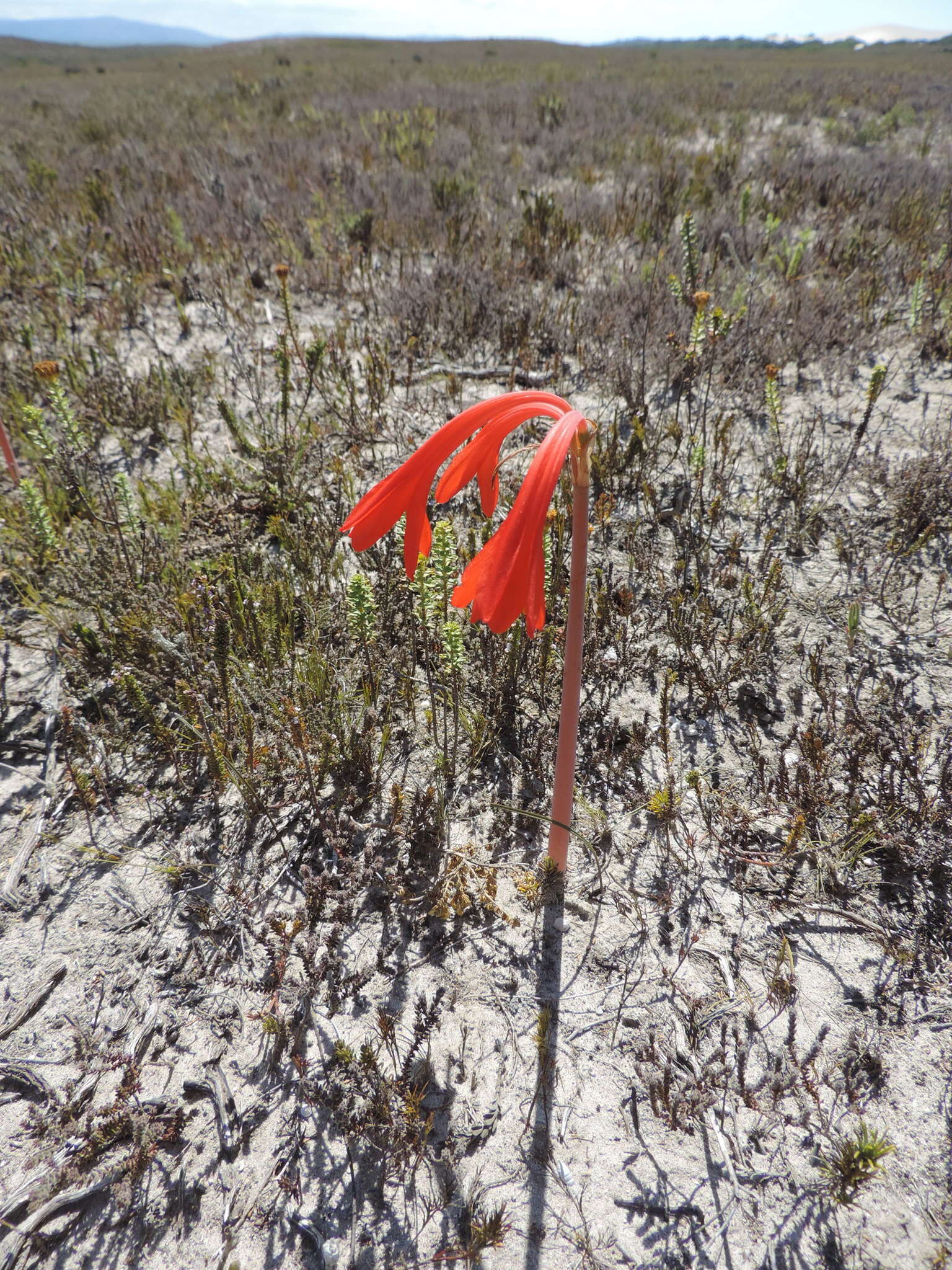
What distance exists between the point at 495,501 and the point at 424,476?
0.26 m

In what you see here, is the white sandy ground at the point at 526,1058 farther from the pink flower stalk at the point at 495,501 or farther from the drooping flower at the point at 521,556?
the drooping flower at the point at 521,556

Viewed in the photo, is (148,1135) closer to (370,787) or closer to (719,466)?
(370,787)

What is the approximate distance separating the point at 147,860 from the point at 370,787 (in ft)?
2.38

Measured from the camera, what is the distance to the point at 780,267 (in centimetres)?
534

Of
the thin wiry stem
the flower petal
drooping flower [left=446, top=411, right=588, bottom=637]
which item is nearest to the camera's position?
drooping flower [left=446, top=411, right=588, bottom=637]

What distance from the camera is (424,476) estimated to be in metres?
1.18

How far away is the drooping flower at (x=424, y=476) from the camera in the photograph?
1.15 metres

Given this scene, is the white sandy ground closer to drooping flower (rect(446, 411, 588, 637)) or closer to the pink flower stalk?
the pink flower stalk

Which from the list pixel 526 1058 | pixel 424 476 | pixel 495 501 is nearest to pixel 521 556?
pixel 424 476

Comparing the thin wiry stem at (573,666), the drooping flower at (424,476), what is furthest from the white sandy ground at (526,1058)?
the drooping flower at (424,476)

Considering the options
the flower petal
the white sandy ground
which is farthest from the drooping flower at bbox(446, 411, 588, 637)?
the white sandy ground

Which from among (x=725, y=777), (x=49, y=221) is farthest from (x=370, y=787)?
(x=49, y=221)

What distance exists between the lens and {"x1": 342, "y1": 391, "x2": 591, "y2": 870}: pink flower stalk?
1058 millimetres

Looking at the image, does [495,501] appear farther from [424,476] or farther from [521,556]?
[521,556]
